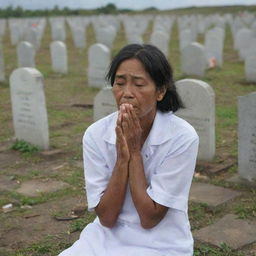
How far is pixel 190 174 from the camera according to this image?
8.14 ft

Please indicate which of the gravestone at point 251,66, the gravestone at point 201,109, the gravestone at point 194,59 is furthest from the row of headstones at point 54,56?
the gravestone at point 201,109

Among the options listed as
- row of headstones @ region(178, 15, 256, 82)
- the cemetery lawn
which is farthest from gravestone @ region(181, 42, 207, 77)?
the cemetery lawn

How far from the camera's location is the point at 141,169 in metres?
2.44

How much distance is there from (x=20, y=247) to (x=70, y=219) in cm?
65

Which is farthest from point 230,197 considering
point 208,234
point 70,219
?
point 70,219

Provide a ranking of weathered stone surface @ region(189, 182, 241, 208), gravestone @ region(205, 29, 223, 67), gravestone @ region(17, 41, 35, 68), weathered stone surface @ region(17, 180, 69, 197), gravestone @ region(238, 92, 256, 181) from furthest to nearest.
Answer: gravestone @ region(205, 29, 223, 67)
gravestone @ region(17, 41, 35, 68)
weathered stone surface @ region(17, 180, 69, 197)
gravestone @ region(238, 92, 256, 181)
weathered stone surface @ region(189, 182, 241, 208)

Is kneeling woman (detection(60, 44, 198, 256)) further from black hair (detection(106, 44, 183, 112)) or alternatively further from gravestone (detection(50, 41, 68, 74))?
gravestone (detection(50, 41, 68, 74))

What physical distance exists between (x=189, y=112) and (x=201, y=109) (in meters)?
0.18

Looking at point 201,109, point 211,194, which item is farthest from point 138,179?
point 201,109

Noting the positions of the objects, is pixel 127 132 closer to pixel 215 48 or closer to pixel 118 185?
pixel 118 185

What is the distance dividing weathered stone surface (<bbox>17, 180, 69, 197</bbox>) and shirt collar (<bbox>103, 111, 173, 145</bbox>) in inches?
111

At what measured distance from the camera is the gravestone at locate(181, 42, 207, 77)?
41.4 ft

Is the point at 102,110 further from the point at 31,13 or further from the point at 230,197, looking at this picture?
the point at 31,13

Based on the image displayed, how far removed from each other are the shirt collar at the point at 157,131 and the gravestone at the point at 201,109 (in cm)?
328
